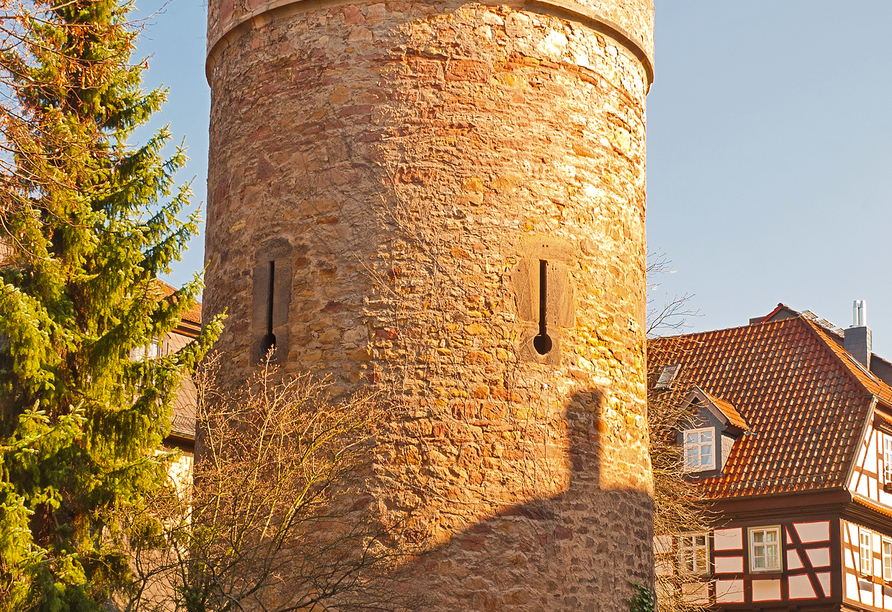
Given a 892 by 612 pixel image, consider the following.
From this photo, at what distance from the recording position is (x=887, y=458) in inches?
844

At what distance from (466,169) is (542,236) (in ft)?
2.37

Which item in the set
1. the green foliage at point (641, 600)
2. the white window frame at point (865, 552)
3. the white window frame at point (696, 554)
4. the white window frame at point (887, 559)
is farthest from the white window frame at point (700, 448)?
the green foliage at point (641, 600)

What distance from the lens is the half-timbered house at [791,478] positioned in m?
20.0

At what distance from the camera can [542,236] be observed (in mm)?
9406

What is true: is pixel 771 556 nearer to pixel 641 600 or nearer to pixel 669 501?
pixel 669 501

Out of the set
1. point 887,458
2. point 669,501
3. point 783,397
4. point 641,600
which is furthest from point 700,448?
point 641,600

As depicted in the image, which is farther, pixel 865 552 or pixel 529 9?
pixel 865 552

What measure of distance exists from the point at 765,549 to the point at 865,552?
59.3 inches

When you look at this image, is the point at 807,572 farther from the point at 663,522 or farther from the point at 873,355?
the point at 873,355

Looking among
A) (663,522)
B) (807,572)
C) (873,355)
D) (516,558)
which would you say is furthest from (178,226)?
(873,355)

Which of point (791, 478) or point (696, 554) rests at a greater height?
point (791, 478)

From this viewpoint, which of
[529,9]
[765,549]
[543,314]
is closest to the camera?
[543,314]

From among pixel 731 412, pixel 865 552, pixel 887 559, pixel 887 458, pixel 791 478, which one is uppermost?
pixel 731 412

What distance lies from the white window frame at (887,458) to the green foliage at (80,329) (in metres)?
15.4
